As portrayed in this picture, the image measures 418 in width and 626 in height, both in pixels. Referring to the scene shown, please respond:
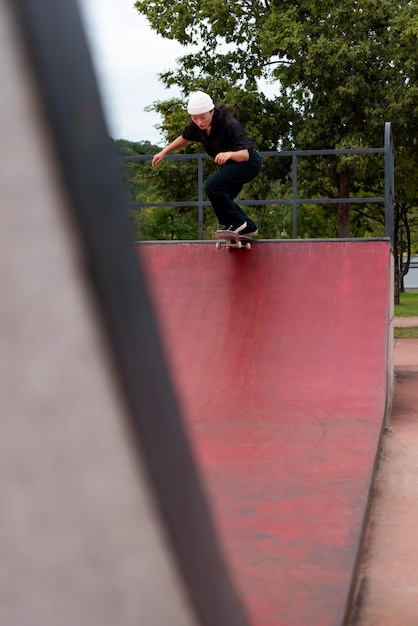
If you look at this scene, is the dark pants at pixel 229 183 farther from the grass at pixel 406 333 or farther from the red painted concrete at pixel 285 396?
the grass at pixel 406 333

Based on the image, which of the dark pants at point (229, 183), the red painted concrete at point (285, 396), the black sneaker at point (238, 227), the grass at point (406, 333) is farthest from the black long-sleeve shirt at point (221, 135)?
the grass at point (406, 333)

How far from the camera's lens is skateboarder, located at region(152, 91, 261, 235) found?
6.33m

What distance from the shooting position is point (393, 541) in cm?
395

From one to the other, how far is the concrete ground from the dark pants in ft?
7.69

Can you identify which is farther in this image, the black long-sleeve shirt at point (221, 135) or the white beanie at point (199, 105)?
the black long-sleeve shirt at point (221, 135)

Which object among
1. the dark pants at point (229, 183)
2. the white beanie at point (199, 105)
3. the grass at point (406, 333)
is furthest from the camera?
the grass at point (406, 333)

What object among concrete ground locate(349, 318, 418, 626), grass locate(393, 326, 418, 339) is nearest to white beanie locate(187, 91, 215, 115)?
concrete ground locate(349, 318, 418, 626)

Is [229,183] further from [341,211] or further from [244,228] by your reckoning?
[341,211]

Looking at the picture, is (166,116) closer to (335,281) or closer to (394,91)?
(394,91)

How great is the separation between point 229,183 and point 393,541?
382 cm

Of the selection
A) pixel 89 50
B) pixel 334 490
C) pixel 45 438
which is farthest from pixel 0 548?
pixel 334 490

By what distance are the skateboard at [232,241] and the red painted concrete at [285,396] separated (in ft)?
0.40

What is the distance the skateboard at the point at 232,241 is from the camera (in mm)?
7027

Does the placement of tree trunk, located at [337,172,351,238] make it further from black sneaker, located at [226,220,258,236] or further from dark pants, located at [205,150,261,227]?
dark pants, located at [205,150,261,227]
